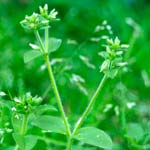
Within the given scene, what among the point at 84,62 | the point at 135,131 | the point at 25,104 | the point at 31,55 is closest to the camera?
the point at 25,104

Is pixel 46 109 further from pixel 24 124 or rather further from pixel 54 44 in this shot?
pixel 54 44

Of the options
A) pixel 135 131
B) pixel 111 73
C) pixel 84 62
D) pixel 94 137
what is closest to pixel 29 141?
pixel 94 137

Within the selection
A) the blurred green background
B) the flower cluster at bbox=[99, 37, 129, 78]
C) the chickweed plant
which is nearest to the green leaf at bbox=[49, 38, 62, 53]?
the chickweed plant

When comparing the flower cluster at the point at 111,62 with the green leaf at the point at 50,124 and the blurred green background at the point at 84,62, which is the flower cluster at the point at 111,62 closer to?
the green leaf at the point at 50,124

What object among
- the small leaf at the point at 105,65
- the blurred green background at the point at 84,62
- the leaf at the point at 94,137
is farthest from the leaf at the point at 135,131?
the small leaf at the point at 105,65

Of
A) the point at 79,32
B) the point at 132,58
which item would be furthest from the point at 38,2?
the point at 132,58

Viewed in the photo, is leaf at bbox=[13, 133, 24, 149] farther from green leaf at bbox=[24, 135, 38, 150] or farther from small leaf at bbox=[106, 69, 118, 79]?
small leaf at bbox=[106, 69, 118, 79]
